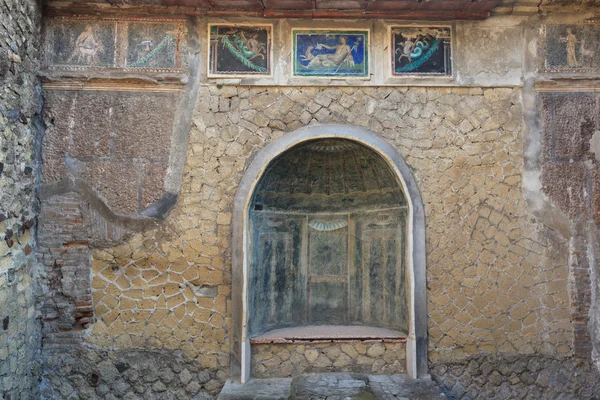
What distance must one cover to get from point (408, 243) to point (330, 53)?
77.2 inches

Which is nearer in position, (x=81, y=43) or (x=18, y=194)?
(x=18, y=194)

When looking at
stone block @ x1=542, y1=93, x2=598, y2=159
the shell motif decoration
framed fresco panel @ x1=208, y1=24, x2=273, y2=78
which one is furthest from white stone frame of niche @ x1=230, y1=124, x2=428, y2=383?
stone block @ x1=542, y1=93, x2=598, y2=159

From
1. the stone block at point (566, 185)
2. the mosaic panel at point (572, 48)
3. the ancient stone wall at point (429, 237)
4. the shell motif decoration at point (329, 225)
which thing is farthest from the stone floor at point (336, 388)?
the mosaic panel at point (572, 48)

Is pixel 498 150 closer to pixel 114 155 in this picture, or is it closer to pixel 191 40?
pixel 191 40

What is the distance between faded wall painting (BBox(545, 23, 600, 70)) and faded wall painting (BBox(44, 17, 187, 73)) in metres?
3.51

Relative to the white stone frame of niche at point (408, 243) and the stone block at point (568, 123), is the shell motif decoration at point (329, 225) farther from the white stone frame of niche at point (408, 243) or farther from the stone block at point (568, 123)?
the stone block at point (568, 123)

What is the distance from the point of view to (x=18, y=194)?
12.7 feet

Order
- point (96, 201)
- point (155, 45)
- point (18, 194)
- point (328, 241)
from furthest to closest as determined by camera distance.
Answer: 1. point (328, 241)
2. point (155, 45)
3. point (96, 201)
4. point (18, 194)

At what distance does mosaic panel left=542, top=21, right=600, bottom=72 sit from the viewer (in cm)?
434

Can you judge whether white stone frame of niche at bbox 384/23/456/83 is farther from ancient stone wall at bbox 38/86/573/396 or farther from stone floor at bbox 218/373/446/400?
stone floor at bbox 218/373/446/400

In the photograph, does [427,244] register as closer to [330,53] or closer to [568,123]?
[568,123]

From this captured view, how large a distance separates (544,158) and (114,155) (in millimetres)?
4048

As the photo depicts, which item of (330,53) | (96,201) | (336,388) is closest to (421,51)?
(330,53)

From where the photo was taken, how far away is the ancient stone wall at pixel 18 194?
3648mm
